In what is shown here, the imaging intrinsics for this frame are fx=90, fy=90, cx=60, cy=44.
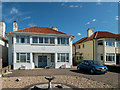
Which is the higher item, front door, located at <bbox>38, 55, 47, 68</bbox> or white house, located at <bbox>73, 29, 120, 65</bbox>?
white house, located at <bbox>73, 29, 120, 65</bbox>

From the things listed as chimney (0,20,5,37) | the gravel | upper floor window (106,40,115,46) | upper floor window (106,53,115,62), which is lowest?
the gravel

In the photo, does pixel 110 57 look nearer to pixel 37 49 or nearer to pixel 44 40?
pixel 44 40

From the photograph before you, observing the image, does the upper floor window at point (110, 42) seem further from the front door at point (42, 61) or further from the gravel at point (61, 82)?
the gravel at point (61, 82)

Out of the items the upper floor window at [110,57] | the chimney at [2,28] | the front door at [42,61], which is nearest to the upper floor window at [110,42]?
the upper floor window at [110,57]

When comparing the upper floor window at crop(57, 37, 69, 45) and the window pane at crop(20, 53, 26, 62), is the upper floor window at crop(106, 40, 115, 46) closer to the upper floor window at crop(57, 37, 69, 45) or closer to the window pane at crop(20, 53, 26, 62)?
the upper floor window at crop(57, 37, 69, 45)

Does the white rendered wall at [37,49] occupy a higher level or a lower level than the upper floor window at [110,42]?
lower

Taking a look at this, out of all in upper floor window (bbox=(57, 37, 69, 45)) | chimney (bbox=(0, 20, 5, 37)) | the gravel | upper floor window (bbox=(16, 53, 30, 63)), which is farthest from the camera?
chimney (bbox=(0, 20, 5, 37))

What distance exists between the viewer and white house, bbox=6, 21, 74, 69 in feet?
47.8

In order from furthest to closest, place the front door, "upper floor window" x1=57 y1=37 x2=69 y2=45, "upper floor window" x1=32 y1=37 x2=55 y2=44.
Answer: the front door → "upper floor window" x1=57 y1=37 x2=69 y2=45 → "upper floor window" x1=32 y1=37 x2=55 y2=44

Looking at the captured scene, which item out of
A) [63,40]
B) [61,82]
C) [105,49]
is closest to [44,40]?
[63,40]

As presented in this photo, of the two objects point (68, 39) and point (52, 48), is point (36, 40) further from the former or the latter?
point (68, 39)

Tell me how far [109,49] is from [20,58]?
17459 mm

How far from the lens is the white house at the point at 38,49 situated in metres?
14.6

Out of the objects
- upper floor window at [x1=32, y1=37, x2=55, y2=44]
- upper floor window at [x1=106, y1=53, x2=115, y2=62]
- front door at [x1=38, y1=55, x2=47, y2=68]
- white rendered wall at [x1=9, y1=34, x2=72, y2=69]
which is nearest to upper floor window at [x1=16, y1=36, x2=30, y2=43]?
white rendered wall at [x1=9, y1=34, x2=72, y2=69]
